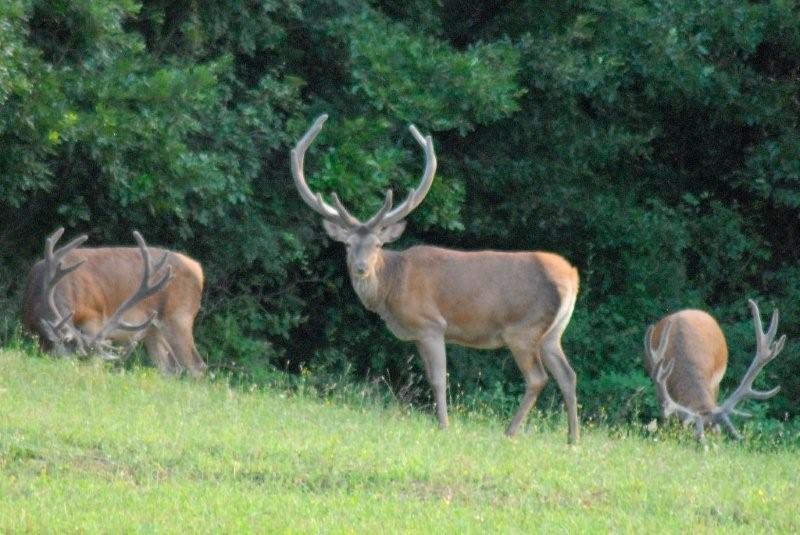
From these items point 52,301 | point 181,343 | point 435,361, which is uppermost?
point 435,361

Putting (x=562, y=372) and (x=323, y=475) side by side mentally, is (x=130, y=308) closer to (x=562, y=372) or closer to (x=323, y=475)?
(x=562, y=372)

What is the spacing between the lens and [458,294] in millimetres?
14172

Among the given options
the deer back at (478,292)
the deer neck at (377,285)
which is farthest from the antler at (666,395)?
the deer neck at (377,285)

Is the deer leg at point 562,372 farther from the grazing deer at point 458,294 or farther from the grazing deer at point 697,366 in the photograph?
the grazing deer at point 697,366

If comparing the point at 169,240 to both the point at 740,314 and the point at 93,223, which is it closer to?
the point at 93,223

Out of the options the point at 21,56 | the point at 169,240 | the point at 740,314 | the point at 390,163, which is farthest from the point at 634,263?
the point at 21,56

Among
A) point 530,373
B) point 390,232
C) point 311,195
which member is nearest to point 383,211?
point 390,232

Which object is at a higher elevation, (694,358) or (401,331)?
(401,331)

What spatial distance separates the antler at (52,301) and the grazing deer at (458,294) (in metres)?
2.29

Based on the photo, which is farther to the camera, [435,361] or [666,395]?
[666,395]

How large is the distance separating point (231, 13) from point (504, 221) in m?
4.32

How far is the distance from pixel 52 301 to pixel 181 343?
1.38m

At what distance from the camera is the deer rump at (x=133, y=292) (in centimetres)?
1609

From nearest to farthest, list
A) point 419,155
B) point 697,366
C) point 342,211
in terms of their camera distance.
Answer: point 342,211 < point 697,366 < point 419,155
